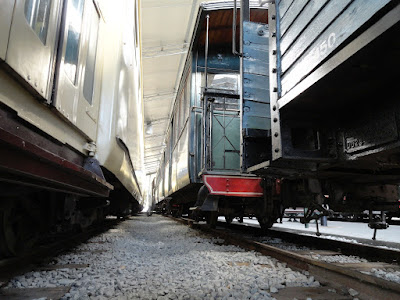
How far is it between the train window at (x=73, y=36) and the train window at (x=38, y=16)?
0.92 feet

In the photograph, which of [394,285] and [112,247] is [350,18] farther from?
[112,247]

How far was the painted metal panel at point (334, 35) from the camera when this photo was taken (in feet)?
4.52

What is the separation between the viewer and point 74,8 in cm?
203

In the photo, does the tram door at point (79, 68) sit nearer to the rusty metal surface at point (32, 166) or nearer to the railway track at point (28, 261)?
the rusty metal surface at point (32, 166)

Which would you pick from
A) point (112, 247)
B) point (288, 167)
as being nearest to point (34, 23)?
point (288, 167)

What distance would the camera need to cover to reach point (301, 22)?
6.81 feet

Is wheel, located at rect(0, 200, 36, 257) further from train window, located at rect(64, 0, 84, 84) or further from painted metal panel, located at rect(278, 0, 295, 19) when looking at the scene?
painted metal panel, located at rect(278, 0, 295, 19)

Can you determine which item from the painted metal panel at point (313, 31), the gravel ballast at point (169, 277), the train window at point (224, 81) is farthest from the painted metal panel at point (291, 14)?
the train window at point (224, 81)

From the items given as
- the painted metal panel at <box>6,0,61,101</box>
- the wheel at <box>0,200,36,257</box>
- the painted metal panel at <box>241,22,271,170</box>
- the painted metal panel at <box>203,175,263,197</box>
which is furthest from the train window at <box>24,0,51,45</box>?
the painted metal panel at <box>203,175,263,197</box>

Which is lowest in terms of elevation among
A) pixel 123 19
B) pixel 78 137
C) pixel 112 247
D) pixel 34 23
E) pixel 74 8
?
pixel 112 247

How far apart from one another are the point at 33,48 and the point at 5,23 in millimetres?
263

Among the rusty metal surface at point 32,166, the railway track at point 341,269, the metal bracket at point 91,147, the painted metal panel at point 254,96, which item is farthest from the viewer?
the painted metal panel at point 254,96

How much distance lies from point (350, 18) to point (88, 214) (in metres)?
3.80

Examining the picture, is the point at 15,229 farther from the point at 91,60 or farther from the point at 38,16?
the point at 38,16
